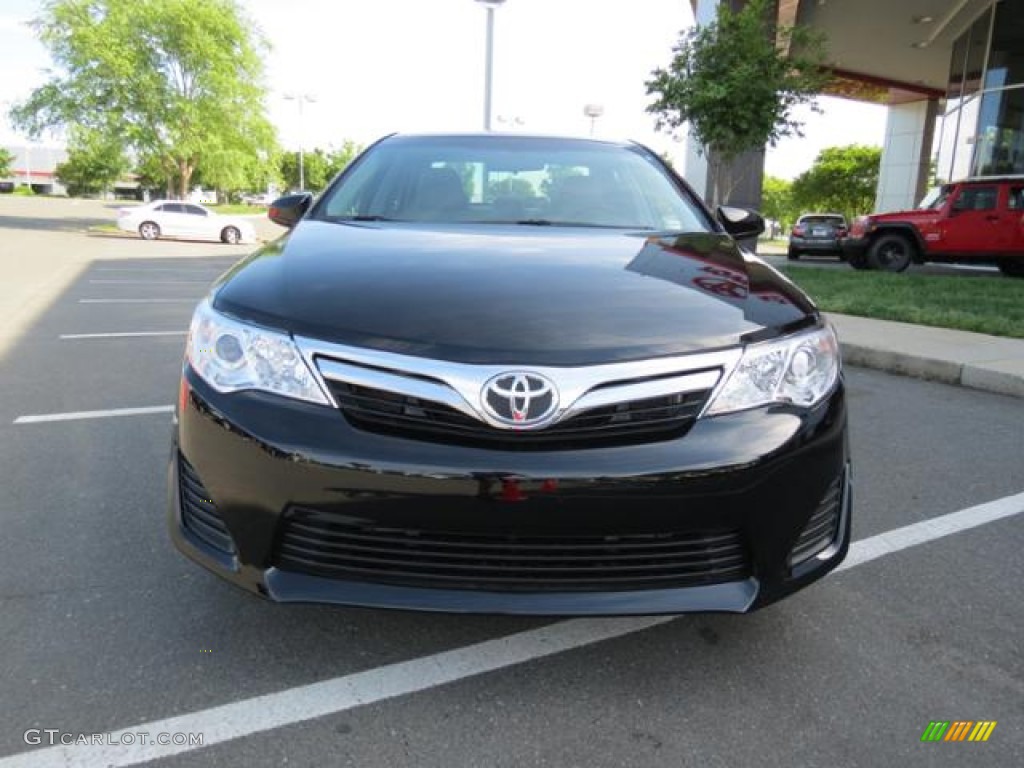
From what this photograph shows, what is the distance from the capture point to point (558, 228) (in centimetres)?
292

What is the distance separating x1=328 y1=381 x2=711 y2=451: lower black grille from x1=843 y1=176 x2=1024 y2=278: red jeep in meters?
15.1

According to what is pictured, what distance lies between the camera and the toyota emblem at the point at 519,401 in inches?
69.7

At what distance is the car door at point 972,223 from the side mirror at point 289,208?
14.3 meters

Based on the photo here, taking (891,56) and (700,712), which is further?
(891,56)

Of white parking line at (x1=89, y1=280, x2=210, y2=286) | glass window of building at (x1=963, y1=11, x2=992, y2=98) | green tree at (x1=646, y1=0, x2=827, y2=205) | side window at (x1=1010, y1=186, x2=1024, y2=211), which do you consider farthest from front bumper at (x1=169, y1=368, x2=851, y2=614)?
glass window of building at (x1=963, y1=11, x2=992, y2=98)

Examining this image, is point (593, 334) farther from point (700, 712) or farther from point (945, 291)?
point (945, 291)

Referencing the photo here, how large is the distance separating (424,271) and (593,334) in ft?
1.97

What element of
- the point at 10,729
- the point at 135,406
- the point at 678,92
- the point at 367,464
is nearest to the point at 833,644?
the point at 367,464

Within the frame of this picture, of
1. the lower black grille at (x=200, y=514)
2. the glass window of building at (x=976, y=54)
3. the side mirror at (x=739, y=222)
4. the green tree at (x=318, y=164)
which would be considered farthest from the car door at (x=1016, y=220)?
the green tree at (x=318, y=164)

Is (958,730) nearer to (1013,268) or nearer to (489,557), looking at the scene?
(489,557)

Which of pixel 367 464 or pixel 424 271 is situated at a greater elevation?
pixel 424 271

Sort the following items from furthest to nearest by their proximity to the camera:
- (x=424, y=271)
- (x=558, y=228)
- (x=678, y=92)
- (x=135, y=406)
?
(x=678, y=92) → (x=135, y=406) → (x=558, y=228) → (x=424, y=271)

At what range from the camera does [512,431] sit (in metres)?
1.77

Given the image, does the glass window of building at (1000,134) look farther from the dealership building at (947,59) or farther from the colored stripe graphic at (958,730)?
the colored stripe graphic at (958,730)
